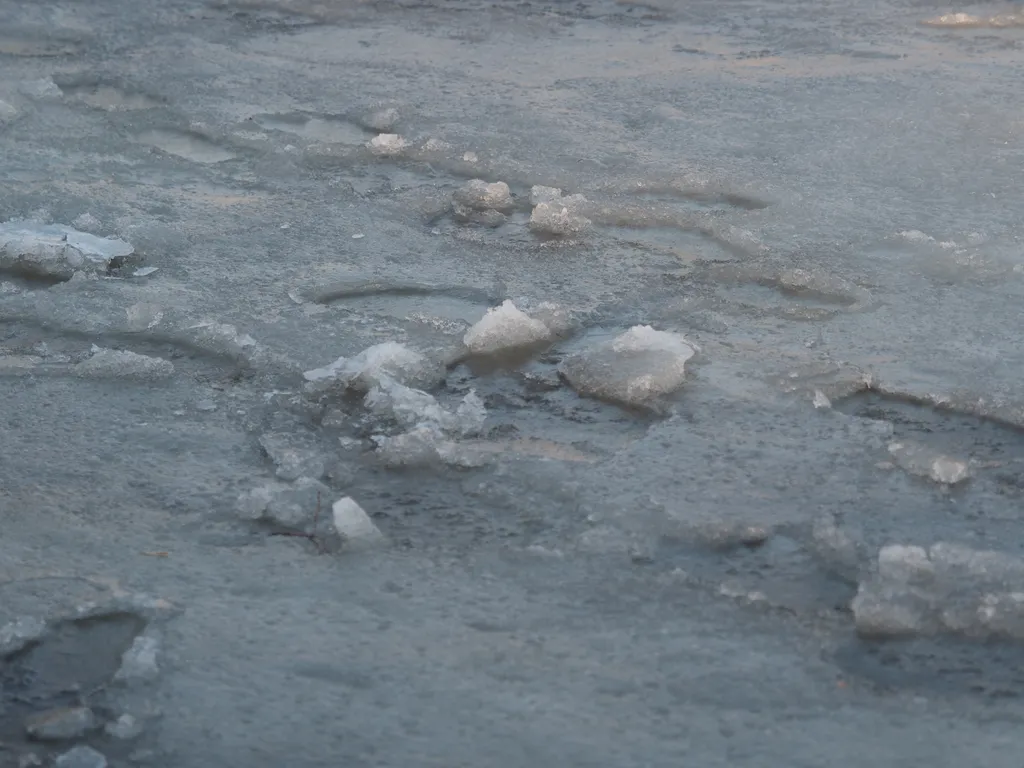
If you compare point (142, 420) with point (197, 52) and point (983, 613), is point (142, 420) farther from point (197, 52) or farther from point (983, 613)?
point (197, 52)

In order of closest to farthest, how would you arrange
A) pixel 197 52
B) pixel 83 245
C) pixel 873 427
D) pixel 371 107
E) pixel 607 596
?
pixel 607 596 → pixel 873 427 → pixel 83 245 → pixel 371 107 → pixel 197 52

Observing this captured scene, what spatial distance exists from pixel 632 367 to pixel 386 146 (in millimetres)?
2316

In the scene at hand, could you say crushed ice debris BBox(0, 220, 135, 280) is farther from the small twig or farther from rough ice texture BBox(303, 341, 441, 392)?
the small twig

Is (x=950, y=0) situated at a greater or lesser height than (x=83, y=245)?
greater

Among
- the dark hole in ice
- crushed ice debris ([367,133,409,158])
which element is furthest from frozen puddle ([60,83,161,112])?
the dark hole in ice

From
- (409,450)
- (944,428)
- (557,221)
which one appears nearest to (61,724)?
(409,450)

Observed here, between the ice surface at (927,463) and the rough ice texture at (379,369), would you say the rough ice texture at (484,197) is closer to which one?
the rough ice texture at (379,369)

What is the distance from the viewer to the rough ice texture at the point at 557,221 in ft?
16.4

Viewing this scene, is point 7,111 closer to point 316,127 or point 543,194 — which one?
point 316,127

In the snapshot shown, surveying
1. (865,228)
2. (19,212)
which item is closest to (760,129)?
(865,228)

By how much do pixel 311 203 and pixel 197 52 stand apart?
2413mm

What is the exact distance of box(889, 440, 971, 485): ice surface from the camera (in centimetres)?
338

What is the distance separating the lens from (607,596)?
2961 mm

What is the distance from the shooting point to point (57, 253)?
464 cm
